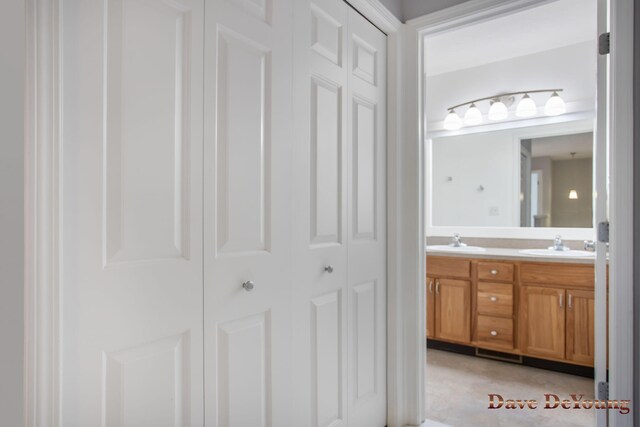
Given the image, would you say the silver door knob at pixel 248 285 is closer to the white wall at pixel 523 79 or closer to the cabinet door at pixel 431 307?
the cabinet door at pixel 431 307

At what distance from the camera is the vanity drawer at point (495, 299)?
2.75 meters

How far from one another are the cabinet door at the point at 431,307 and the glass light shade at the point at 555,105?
5.31 ft

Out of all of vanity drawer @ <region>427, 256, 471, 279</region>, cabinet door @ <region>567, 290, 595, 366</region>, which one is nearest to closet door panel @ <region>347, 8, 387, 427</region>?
vanity drawer @ <region>427, 256, 471, 279</region>

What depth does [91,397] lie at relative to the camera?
784 millimetres

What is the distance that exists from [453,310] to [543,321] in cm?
60

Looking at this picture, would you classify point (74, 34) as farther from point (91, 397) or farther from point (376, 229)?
point (376, 229)

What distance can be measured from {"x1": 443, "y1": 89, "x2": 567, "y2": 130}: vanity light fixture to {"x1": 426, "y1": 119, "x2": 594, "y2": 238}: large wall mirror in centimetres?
12

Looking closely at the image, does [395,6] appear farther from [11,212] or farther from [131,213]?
[11,212]

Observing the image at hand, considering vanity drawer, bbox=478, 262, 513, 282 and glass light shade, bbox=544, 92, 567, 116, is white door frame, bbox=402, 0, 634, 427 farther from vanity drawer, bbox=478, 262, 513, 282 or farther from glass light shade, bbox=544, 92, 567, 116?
glass light shade, bbox=544, 92, 567, 116

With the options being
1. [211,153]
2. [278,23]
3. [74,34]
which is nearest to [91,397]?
[211,153]

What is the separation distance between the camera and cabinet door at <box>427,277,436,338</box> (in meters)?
3.04

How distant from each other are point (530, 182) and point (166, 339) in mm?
3167

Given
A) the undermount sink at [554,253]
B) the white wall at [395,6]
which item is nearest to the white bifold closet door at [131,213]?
the white wall at [395,6]

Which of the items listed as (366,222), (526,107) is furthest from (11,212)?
(526,107)
